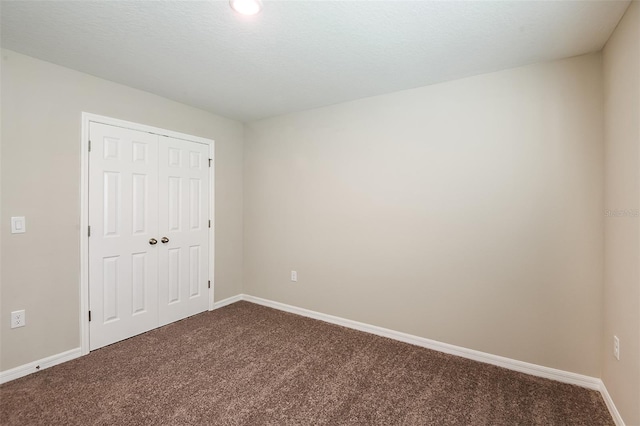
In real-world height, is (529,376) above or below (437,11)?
below

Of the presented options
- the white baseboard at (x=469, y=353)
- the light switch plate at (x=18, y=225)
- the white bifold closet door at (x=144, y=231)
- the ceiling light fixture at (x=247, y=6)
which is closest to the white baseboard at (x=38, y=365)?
the white bifold closet door at (x=144, y=231)

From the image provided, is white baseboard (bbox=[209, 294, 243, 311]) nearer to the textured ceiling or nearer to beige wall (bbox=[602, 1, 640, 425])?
the textured ceiling

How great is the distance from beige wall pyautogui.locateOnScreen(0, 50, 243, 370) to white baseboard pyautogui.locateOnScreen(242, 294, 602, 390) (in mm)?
2264

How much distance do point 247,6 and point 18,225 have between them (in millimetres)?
2356

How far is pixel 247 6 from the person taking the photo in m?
1.68

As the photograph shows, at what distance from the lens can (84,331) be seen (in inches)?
102

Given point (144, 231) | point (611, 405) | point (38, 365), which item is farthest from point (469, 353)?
point (38, 365)

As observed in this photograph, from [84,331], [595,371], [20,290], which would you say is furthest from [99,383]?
[595,371]

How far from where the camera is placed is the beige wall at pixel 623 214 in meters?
1.58

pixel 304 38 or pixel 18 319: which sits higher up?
pixel 304 38

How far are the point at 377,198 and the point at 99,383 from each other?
2777mm

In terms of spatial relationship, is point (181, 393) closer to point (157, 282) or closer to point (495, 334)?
point (157, 282)

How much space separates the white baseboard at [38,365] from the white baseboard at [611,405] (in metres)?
3.97

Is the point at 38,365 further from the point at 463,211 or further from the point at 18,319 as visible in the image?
the point at 463,211
